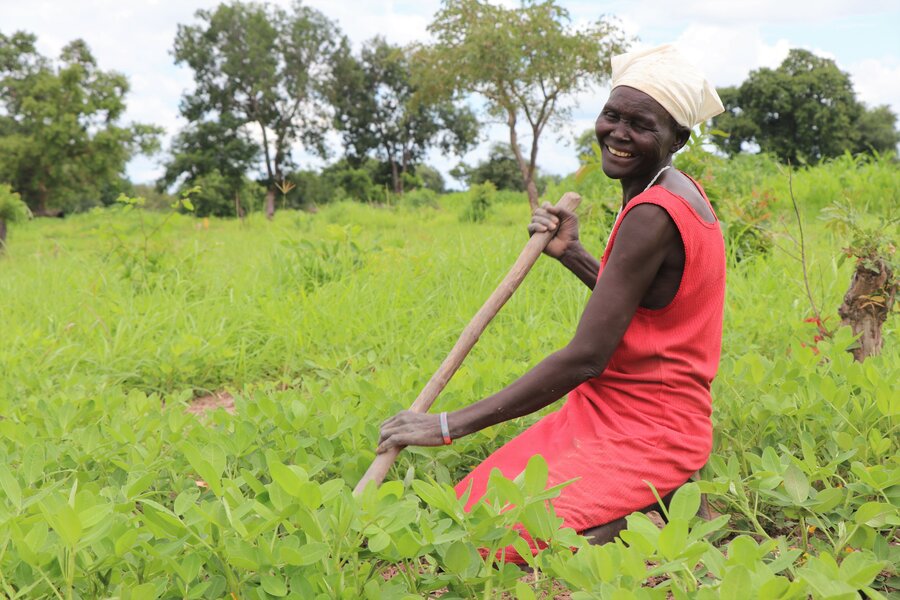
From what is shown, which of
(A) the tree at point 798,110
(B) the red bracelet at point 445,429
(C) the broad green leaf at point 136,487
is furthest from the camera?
(A) the tree at point 798,110

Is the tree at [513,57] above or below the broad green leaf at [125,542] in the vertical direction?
above

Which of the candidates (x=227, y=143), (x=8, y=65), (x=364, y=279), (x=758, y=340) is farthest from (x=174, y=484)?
(x=227, y=143)

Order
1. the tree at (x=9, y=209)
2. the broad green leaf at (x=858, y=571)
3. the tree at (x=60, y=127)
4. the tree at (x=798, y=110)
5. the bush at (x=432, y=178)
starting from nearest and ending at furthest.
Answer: the broad green leaf at (x=858, y=571) < the tree at (x=9, y=209) < the tree at (x=60, y=127) < the tree at (x=798, y=110) < the bush at (x=432, y=178)

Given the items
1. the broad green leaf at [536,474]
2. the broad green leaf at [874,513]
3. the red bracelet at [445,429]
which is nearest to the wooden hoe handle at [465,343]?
the red bracelet at [445,429]

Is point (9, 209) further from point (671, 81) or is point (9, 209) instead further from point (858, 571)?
point (858, 571)

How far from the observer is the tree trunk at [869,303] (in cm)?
335

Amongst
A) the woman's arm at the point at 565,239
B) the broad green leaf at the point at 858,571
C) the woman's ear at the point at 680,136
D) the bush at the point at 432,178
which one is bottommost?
the broad green leaf at the point at 858,571

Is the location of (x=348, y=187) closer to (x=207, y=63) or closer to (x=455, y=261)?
(x=207, y=63)

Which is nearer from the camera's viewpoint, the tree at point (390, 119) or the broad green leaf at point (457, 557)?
the broad green leaf at point (457, 557)

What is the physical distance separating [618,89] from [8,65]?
26477mm

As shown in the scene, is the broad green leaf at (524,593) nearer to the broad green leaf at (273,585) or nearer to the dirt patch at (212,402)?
the broad green leaf at (273,585)

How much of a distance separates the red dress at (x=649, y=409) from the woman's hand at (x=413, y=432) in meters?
0.19

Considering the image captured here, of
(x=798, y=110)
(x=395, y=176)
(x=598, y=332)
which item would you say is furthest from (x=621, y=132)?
(x=798, y=110)

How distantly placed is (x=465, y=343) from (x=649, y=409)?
558 millimetres
